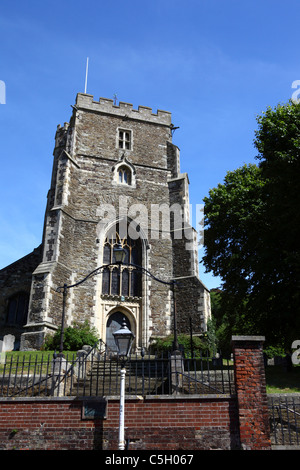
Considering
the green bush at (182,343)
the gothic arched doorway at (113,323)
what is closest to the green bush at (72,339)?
the gothic arched doorway at (113,323)

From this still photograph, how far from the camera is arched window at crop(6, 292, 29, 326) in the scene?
72.8ft

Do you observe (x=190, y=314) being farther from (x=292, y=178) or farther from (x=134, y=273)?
(x=292, y=178)

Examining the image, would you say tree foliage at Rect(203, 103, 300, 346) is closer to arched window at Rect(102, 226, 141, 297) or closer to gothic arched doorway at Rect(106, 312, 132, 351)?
arched window at Rect(102, 226, 141, 297)

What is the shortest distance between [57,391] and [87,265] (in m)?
11.6

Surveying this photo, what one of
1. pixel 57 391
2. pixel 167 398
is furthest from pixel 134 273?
pixel 167 398

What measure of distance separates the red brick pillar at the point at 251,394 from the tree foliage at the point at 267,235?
20.4ft

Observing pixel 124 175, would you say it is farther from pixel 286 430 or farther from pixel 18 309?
pixel 286 430

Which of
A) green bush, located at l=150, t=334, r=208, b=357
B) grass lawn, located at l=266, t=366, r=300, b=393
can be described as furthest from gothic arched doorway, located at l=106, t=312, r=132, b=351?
grass lawn, located at l=266, t=366, r=300, b=393

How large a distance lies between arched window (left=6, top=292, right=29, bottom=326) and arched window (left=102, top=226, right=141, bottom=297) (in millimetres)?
4447

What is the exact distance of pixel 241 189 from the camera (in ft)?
67.3

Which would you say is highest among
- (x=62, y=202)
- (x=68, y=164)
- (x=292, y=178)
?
(x=68, y=164)

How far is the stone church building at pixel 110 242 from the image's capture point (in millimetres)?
20516

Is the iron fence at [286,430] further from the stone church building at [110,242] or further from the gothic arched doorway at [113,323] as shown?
the gothic arched doorway at [113,323]

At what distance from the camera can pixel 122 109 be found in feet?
87.7
